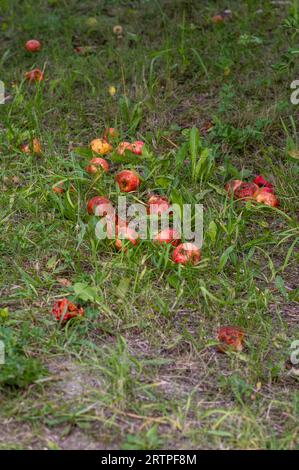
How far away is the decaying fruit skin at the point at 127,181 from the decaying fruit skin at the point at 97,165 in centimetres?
11

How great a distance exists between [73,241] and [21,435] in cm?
117

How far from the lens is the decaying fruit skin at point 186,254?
3371 millimetres

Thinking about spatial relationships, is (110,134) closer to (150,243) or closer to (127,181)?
(127,181)

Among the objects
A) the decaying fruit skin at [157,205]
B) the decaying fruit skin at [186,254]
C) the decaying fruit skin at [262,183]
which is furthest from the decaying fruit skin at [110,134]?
the decaying fruit skin at [186,254]

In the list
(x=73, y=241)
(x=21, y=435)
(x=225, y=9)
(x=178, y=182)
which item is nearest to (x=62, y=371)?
(x=21, y=435)

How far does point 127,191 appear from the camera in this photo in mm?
3900

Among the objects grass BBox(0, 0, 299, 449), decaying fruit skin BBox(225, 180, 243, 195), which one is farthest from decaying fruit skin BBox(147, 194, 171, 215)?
decaying fruit skin BBox(225, 180, 243, 195)

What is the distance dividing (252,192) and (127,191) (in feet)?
2.06

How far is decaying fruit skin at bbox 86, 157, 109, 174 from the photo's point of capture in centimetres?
394

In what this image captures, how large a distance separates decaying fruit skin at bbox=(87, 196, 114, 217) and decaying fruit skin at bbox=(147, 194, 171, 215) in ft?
0.63

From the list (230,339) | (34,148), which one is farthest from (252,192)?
(34,148)

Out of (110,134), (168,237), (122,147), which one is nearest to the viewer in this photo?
(168,237)

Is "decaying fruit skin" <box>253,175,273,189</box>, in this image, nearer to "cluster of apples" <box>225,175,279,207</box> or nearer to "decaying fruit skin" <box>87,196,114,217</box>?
"cluster of apples" <box>225,175,279,207</box>

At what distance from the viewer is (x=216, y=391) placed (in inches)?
112
